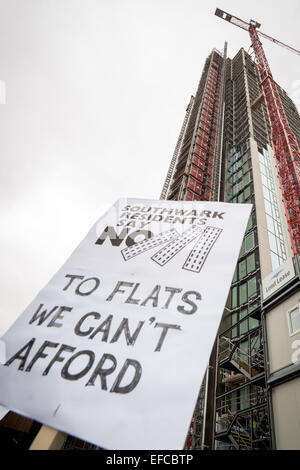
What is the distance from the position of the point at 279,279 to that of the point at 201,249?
38.7 ft

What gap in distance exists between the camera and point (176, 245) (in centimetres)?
307

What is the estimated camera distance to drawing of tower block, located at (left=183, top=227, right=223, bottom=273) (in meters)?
2.74

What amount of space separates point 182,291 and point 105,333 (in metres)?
0.84

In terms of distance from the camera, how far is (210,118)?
5159cm

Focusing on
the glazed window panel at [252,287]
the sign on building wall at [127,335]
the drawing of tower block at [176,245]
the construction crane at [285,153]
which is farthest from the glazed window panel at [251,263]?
the drawing of tower block at [176,245]

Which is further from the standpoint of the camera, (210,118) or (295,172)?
(210,118)

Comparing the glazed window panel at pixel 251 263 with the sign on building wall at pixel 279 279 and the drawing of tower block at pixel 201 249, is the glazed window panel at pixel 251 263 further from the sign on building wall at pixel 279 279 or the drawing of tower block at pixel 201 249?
the drawing of tower block at pixel 201 249

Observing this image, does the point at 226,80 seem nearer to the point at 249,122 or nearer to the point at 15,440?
the point at 249,122

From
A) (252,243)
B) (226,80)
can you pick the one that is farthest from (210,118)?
(252,243)

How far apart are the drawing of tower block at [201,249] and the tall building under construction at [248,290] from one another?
894 cm

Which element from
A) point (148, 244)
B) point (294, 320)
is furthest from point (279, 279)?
point (148, 244)

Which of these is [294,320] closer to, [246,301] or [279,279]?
[279,279]

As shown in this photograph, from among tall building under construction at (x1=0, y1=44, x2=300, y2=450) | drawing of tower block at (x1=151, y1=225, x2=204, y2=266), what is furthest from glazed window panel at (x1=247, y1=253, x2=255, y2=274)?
drawing of tower block at (x1=151, y1=225, x2=204, y2=266)

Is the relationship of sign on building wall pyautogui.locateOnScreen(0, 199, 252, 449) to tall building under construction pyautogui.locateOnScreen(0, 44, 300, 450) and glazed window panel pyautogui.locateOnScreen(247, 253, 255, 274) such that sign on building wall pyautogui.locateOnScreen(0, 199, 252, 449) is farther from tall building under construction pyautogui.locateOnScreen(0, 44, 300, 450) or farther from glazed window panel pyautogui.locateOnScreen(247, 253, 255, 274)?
glazed window panel pyautogui.locateOnScreen(247, 253, 255, 274)
